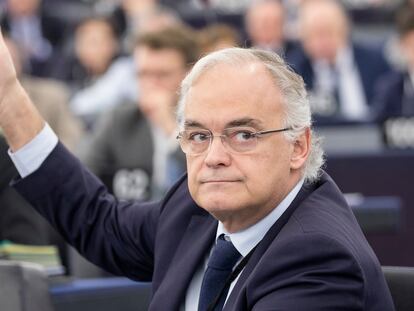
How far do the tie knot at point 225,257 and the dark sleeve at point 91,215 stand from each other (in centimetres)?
45

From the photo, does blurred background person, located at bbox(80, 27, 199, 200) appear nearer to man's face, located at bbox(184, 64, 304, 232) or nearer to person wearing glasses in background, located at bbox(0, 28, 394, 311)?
person wearing glasses in background, located at bbox(0, 28, 394, 311)

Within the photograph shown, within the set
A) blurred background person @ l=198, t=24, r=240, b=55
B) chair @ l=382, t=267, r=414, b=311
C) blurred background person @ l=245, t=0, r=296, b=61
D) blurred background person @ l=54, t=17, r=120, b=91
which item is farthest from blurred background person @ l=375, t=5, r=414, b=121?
chair @ l=382, t=267, r=414, b=311

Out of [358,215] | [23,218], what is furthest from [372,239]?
[23,218]

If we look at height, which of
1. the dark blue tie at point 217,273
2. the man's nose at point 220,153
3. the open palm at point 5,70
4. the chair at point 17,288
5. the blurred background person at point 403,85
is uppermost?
the open palm at point 5,70

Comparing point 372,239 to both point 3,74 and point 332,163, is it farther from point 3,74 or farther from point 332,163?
point 3,74

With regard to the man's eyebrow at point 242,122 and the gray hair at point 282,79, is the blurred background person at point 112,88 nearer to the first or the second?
the gray hair at point 282,79

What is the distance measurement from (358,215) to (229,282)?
2.89 metres

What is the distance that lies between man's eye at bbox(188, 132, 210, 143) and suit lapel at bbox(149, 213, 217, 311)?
341 mm

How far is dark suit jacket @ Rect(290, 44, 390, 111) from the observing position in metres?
9.56

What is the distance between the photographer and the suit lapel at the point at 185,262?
3.07m

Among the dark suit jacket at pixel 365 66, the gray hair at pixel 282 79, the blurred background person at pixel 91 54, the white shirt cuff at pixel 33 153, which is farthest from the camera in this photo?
the blurred background person at pixel 91 54

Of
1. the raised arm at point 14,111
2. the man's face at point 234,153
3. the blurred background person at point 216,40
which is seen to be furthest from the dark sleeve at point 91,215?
the blurred background person at point 216,40

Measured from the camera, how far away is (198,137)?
Result: 9.63 feet

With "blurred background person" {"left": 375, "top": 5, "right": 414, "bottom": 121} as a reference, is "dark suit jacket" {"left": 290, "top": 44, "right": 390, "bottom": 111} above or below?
below
